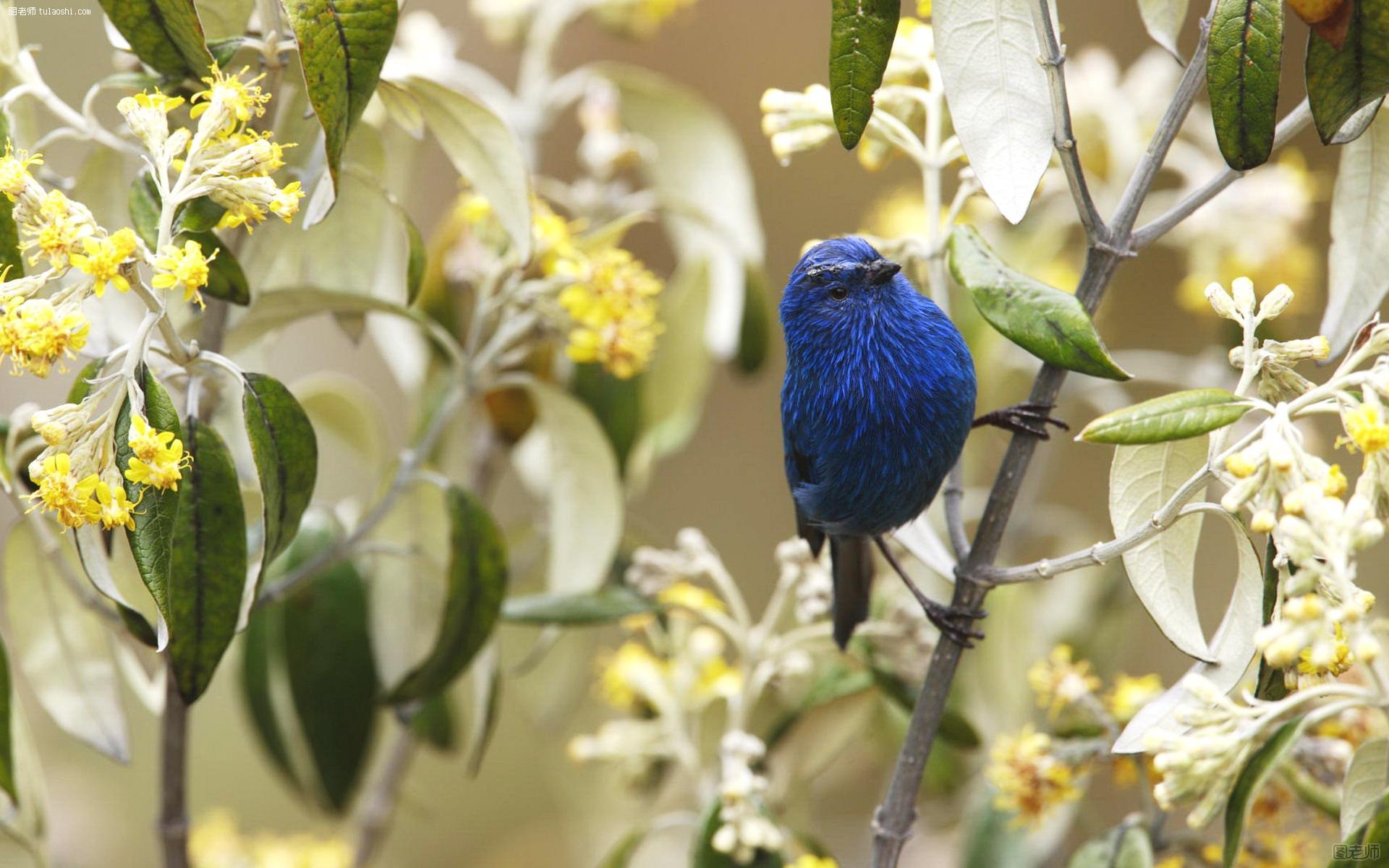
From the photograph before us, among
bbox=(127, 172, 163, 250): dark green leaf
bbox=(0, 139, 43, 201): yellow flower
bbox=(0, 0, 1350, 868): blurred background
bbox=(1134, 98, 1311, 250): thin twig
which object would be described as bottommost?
bbox=(0, 0, 1350, 868): blurred background

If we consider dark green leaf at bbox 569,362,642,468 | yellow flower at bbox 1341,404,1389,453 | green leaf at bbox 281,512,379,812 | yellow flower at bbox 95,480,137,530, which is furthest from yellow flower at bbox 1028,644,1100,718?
yellow flower at bbox 95,480,137,530

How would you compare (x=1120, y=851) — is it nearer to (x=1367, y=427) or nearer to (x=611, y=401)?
(x=1367, y=427)

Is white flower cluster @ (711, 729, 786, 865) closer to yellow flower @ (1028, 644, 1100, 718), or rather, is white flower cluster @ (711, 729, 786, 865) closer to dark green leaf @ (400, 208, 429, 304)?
yellow flower @ (1028, 644, 1100, 718)

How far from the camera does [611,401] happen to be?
181cm

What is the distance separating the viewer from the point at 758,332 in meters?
1.79

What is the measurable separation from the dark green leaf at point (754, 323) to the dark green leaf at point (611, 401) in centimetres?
19

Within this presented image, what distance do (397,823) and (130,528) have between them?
2.71 m

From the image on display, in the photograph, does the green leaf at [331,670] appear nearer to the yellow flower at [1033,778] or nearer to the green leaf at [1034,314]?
the yellow flower at [1033,778]

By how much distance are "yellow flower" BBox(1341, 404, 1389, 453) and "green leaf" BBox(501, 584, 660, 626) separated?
896 mm

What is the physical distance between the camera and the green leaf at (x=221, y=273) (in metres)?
1.09

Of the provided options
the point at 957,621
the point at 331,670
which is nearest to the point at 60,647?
the point at 331,670

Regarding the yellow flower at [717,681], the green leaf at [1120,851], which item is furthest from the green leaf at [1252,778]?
the yellow flower at [717,681]

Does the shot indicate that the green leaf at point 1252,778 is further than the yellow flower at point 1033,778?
No

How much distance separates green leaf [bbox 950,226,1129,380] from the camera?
38.9 inches
